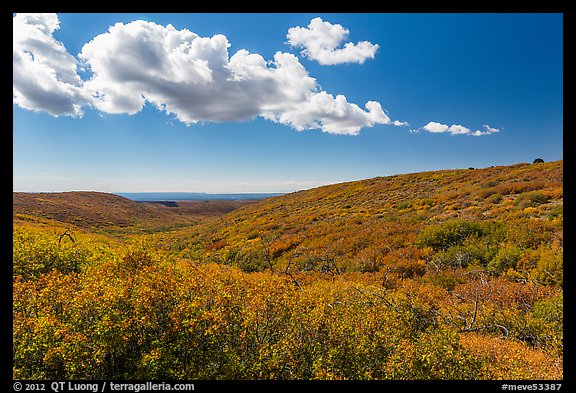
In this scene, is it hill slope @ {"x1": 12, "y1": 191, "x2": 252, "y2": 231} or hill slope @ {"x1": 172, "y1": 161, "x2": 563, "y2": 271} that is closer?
hill slope @ {"x1": 172, "y1": 161, "x2": 563, "y2": 271}

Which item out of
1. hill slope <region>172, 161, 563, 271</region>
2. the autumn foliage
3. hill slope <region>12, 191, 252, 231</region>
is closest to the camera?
the autumn foliage

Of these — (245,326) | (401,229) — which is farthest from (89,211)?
(245,326)

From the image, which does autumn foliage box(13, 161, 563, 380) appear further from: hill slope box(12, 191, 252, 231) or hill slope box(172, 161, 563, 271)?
hill slope box(12, 191, 252, 231)

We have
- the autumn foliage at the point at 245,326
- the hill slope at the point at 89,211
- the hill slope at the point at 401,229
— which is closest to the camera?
the autumn foliage at the point at 245,326

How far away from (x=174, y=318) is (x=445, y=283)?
396 inches

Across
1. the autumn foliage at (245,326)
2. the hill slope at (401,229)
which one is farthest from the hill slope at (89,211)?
the autumn foliage at (245,326)

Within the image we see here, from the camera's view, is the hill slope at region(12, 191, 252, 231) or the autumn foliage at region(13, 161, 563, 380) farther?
the hill slope at region(12, 191, 252, 231)

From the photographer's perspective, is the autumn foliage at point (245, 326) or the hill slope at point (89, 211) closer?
the autumn foliage at point (245, 326)

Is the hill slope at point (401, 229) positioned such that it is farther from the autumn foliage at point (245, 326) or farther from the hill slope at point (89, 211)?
the hill slope at point (89, 211)

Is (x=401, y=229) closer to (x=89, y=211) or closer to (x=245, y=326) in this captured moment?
(x=245, y=326)

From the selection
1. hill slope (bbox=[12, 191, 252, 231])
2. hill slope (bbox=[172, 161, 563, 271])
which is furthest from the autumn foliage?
hill slope (bbox=[12, 191, 252, 231])

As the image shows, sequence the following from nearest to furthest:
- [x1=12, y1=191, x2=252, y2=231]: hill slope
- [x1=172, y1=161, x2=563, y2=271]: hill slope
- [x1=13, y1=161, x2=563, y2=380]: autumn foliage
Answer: [x1=13, y1=161, x2=563, y2=380]: autumn foliage < [x1=172, y1=161, x2=563, y2=271]: hill slope < [x1=12, y1=191, x2=252, y2=231]: hill slope

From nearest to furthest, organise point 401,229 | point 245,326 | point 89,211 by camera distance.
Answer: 1. point 245,326
2. point 401,229
3. point 89,211
